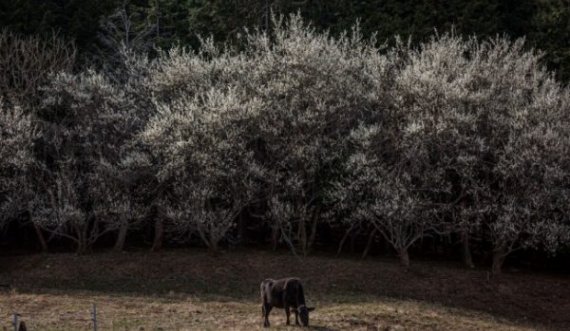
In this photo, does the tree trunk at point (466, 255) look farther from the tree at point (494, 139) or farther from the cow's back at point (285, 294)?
the cow's back at point (285, 294)

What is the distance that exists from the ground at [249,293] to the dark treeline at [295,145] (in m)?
2.30

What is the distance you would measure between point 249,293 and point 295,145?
10707mm

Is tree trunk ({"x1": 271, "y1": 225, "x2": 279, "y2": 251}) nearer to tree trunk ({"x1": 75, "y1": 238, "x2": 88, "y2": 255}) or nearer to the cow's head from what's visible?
tree trunk ({"x1": 75, "y1": 238, "x2": 88, "y2": 255})

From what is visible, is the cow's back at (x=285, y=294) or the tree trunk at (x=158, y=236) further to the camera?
the tree trunk at (x=158, y=236)

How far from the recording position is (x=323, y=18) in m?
58.6

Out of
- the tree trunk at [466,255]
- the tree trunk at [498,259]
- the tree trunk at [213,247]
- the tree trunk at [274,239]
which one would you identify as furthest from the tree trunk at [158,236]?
the tree trunk at [498,259]

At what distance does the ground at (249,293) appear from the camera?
2800 cm

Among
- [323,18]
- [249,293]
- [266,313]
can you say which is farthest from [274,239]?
[323,18]

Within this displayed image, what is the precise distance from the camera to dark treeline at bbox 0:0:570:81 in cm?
5222

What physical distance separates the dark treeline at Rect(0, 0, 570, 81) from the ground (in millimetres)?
18076

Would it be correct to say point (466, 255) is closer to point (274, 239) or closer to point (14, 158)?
point (274, 239)

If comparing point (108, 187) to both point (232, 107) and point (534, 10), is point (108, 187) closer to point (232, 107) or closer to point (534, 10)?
point (232, 107)

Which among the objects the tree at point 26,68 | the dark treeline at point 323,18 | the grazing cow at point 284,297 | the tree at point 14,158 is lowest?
the grazing cow at point 284,297

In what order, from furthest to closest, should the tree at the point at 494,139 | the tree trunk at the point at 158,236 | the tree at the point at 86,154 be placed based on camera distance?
the tree trunk at the point at 158,236 < the tree at the point at 86,154 < the tree at the point at 494,139
